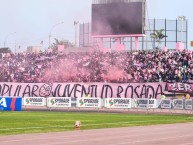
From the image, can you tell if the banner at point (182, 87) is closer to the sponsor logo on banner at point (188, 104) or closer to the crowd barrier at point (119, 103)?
the crowd barrier at point (119, 103)

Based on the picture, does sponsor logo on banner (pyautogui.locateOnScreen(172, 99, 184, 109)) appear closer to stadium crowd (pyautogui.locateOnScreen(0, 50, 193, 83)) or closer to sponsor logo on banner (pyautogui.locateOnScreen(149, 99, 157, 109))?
sponsor logo on banner (pyautogui.locateOnScreen(149, 99, 157, 109))

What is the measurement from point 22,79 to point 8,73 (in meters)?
2.93

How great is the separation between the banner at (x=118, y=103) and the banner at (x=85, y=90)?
834 centimetres

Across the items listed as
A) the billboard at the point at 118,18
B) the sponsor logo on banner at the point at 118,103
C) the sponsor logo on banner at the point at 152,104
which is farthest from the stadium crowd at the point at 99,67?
the sponsor logo on banner at the point at 118,103

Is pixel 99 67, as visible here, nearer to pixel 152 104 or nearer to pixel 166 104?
pixel 152 104

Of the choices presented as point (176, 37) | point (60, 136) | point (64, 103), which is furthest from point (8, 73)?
point (176, 37)

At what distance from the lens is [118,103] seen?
58.5 metres

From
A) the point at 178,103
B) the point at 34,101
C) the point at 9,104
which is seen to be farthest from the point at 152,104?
the point at 9,104

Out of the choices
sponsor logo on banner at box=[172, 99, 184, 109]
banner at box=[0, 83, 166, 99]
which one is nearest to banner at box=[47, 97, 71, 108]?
banner at box=[0, 83, 166, 99]

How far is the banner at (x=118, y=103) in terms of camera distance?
5823 cm

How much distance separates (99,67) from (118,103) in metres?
16.2

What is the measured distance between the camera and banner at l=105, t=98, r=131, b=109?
58.2m

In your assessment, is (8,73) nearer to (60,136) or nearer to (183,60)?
(183,60)

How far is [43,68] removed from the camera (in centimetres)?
7788
